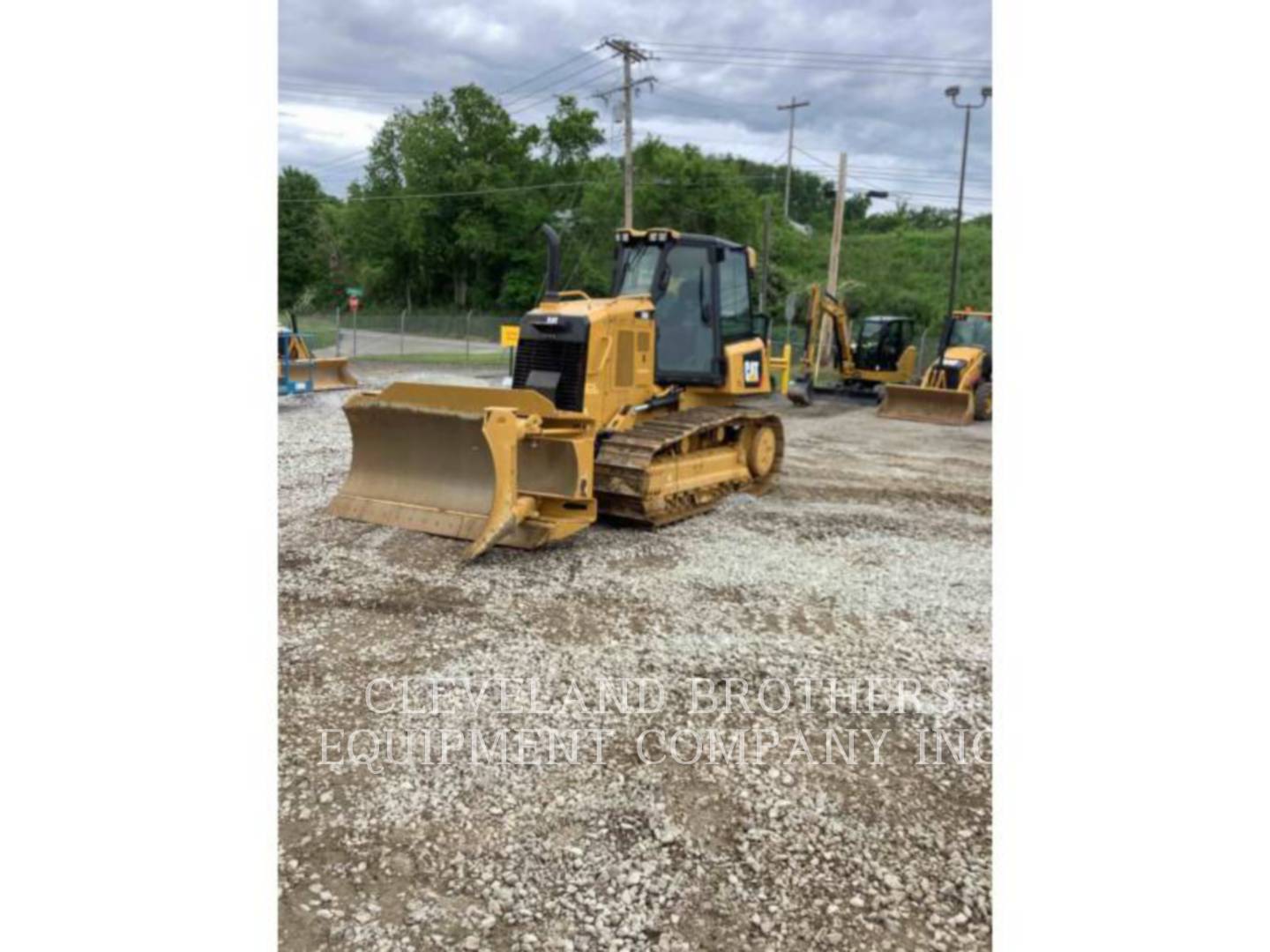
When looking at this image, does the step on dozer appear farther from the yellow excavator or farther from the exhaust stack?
the yellow excavator

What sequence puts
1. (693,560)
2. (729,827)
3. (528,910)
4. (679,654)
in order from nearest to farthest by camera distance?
1. (528,910)
2. (729,827)
3. (679,654)
4. (693,560)

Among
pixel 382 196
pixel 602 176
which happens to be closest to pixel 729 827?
pixel 602 176

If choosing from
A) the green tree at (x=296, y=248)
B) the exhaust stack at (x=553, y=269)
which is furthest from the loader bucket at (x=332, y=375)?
the green tree at (x=296, y=248)

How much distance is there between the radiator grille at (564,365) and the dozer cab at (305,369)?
786 centimetres

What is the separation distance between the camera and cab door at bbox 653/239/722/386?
25.7 feet

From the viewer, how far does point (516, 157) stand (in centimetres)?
4681

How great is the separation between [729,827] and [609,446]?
4.17 metres

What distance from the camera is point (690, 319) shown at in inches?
312

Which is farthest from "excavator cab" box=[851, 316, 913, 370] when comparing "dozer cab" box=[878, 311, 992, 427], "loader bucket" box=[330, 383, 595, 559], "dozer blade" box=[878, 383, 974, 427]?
"loader bucket" box=[330, 383, 595, 559]

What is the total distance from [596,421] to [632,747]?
3749 millimetres

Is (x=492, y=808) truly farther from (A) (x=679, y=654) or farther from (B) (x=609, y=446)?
(B) (x=609, y=446)

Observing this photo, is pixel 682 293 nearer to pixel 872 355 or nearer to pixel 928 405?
pixel 928 405

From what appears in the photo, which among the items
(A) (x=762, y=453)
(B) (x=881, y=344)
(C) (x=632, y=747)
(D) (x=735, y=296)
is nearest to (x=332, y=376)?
(D) (x=735, y=296)

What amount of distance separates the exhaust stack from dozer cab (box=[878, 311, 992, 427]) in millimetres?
9651
